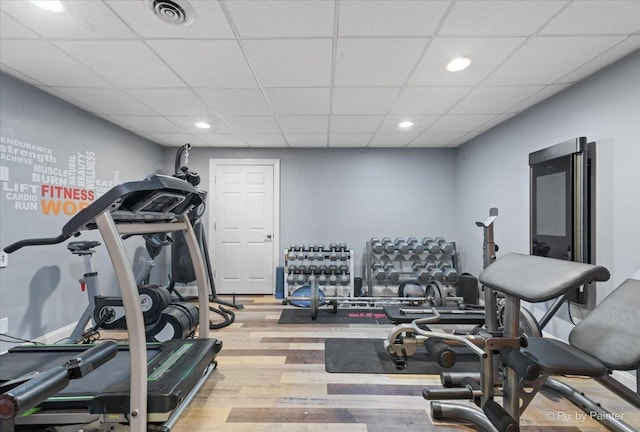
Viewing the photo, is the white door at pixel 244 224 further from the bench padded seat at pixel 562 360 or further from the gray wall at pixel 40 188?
the bench padded seat at pixel 562 360

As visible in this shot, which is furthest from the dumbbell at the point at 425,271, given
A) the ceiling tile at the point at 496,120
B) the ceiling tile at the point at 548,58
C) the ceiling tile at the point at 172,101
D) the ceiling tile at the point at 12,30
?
the ceiling tile at the point at 12,30

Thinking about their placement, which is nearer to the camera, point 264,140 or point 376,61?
point 376,61

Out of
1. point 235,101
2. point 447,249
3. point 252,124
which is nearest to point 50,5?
point 235,101

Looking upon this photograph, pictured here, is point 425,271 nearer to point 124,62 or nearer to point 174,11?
point 174,11

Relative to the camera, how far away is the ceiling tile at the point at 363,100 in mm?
2576

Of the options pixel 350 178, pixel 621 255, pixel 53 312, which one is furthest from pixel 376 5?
pixel 53 312

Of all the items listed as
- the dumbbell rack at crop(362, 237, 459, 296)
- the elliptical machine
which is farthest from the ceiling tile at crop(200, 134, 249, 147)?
the dumbbell rack at crop(362, 237, 459, 296)

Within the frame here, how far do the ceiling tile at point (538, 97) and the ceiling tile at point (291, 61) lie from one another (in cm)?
197

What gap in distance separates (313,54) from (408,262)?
3439 millimetres

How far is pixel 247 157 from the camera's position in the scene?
4750mm

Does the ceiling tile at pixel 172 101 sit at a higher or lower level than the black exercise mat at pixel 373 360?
higher

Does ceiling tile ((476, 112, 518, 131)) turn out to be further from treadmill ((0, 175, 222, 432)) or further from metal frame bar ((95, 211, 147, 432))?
metal frame bar ((95, 211, 147, 432))

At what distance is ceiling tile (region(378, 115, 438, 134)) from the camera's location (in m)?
3.28

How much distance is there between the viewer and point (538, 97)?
2.74 meters
